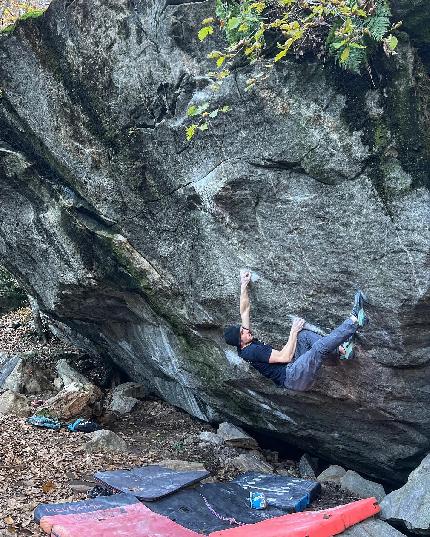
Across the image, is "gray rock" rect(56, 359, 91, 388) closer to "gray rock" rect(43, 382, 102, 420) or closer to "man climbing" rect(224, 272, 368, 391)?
"gray rock" rect(43, 382, 102, 420)

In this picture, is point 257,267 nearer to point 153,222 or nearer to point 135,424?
point 153,222

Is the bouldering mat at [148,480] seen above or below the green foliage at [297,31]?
below

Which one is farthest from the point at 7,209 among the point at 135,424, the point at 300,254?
the point at 300,254

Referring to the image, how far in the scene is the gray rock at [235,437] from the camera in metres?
10.0

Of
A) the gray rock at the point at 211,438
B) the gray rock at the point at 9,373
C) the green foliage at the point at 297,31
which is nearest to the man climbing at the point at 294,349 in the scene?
the green foliage at the point at 297,31

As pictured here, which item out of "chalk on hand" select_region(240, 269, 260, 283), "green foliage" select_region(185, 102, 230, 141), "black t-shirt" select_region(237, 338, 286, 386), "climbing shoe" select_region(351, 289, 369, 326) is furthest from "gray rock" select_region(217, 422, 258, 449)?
"green foliage" select_region(185, 102, 230, 141)

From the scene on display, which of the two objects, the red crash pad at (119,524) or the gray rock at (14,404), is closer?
the red crash pad at (119,524)

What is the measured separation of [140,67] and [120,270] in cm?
318

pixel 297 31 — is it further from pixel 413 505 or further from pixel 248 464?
pixel 248 464

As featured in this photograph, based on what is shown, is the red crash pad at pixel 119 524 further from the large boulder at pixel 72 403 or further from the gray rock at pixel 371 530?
the large boulder at pixel 72 403

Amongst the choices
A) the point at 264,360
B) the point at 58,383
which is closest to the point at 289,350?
the point at 264,360

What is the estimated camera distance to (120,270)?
901cm

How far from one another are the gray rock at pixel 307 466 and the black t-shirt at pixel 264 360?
2857 millimetres

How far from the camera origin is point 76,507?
647cm
